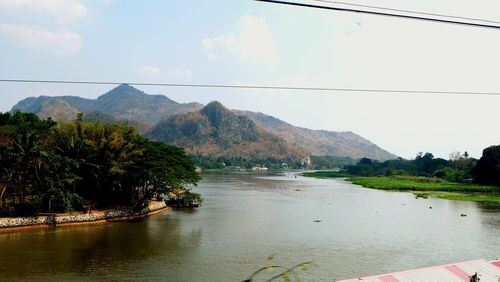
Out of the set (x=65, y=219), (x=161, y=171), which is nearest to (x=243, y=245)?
(x=161, y=171)

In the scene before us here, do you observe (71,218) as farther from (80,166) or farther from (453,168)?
(453,168)

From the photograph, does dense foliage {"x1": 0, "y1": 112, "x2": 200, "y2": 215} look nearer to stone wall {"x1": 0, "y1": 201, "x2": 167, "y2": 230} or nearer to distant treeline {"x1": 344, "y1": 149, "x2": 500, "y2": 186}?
stone wall {"x1": 0, "y1": 201, "x2": 167, "y2": 230}

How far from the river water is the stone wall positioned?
1634 mm

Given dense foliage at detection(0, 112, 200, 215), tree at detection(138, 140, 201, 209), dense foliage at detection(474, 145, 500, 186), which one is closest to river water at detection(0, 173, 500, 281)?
tree at detection(138, 140, 201, 209)

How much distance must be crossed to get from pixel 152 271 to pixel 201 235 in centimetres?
1121

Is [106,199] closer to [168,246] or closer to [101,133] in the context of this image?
[101,133]

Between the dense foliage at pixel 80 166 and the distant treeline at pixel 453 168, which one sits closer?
the dense foliage at pixel 80 166

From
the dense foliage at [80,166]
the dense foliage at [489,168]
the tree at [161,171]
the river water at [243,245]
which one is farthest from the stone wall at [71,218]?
the dense foliage at [489,168]

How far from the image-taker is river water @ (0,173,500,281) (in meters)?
24.8

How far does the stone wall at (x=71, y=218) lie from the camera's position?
115 feet

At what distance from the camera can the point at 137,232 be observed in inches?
1427

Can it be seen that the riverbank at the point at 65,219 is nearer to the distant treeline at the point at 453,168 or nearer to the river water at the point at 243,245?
the river water at the point at 243,245

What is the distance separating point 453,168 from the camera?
403 feet

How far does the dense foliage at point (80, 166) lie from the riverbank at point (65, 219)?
1.07m
